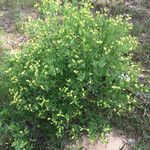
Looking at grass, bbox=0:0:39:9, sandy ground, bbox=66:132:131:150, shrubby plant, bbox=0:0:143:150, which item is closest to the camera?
shrubby plant, bbox=0:0:143:150

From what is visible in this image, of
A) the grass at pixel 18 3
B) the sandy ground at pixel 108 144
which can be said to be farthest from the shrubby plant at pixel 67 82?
the grass at pixel 18 3

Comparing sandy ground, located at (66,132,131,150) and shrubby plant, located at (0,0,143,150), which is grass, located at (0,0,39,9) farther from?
sandy ground, located at (66,132,131,150)

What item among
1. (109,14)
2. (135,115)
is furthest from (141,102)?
(109,14)

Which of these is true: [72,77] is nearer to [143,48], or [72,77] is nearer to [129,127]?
[129,127]

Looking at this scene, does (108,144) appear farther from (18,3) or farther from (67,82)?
(18,3)

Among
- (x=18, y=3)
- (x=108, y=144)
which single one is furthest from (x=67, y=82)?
(x=18, y=3)

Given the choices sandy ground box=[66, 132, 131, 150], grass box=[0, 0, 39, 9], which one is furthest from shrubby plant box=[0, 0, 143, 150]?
grass box=[0, 0, 39, 9]

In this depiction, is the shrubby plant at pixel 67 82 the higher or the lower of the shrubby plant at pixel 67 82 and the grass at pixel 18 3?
the higher

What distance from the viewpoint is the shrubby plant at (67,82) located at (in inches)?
211

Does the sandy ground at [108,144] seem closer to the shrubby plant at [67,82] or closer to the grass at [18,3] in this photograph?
the shrubby plant at [67,82]

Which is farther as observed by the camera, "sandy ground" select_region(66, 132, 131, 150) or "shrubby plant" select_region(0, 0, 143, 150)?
"sandy ground" select_region(66, 132, 131, 150)

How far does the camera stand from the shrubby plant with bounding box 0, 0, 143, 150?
536 centimetres

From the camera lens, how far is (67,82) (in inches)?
215

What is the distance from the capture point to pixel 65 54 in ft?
17.7
